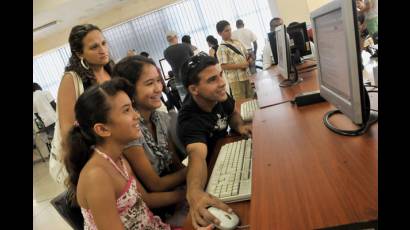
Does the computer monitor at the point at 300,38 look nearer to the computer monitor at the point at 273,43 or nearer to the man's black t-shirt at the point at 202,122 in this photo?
the computer monitor at the point at 273,43

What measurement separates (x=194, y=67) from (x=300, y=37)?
73.5 inches

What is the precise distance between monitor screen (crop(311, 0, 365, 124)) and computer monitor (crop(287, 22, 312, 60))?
1.98 m

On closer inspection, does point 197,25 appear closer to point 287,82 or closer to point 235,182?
point 287,82

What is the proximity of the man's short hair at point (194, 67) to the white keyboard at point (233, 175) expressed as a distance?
393 millimetres

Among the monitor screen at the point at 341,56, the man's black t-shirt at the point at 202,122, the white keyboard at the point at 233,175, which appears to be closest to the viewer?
the monitor screen at the point at 341,56

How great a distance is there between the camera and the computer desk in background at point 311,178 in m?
0.61

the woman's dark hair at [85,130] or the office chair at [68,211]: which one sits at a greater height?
the woman's dark hair at [85,130]

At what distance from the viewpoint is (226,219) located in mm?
849

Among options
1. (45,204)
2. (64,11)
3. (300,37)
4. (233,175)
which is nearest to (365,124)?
(233,175)

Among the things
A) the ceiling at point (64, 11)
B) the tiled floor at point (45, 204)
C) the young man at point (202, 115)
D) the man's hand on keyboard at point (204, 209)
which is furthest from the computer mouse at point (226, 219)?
the ceiling at point (64, 11)

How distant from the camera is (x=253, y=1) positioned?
7.41 m

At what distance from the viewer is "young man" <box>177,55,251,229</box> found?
4.37 feet

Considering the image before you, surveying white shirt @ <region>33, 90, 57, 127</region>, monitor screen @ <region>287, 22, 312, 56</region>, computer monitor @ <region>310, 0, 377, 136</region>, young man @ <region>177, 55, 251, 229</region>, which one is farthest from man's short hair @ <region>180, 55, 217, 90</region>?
white shirt @ <region>33, 90, 57, 127</region>
